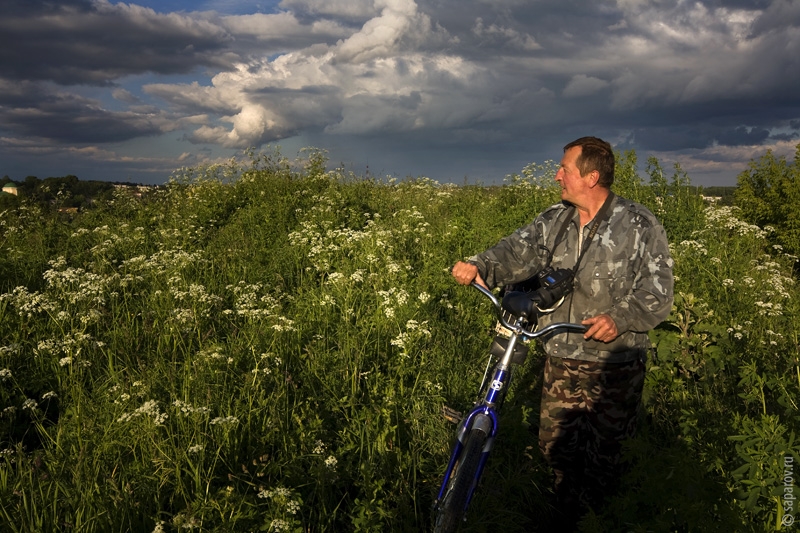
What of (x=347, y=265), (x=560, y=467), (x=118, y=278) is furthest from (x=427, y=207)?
(x=560, y=467)

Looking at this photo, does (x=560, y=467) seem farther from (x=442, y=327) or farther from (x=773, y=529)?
(x=442, y=327)

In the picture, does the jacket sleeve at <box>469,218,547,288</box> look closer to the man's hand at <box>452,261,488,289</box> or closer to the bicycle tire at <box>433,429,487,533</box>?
the man's hand at <box>452,261,488,289</box>

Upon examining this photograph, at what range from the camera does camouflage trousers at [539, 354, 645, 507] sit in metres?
3.61

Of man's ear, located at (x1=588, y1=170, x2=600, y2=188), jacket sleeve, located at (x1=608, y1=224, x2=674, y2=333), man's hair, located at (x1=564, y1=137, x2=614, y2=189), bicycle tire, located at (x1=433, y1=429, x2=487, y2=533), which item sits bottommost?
bicycle tire, located at (x1=433, y1=429, x2=487, y2=533)

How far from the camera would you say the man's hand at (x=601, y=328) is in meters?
2.93

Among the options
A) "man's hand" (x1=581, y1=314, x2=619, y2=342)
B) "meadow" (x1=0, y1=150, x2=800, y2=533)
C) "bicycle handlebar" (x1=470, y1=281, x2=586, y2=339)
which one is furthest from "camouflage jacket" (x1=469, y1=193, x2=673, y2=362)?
"meadow" (x1=0, y1=150, x2=800, y2=533)

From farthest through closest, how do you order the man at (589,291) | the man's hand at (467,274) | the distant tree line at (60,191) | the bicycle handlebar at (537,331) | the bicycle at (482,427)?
the distant tree line at (60,191), the man at (589,291), the man's hand at (467,274), the bicycle at (482,427), the bicycle handlebar at (537,331)

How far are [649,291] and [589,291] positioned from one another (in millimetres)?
379

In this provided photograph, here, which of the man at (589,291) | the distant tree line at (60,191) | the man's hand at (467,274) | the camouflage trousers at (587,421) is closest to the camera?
the man's hand at (467,274)

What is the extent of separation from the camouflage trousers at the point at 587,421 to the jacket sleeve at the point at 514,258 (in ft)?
2.03

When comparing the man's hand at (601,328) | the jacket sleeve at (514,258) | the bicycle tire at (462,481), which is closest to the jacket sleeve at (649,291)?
the man's hand at (601,328)

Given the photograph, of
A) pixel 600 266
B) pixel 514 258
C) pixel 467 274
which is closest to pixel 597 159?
pixel 600 266

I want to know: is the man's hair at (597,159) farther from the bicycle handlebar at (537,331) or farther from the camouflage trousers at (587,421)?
the camouflage trousers at (587,421)

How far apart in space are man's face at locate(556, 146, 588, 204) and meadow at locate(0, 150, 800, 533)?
1.47 m
